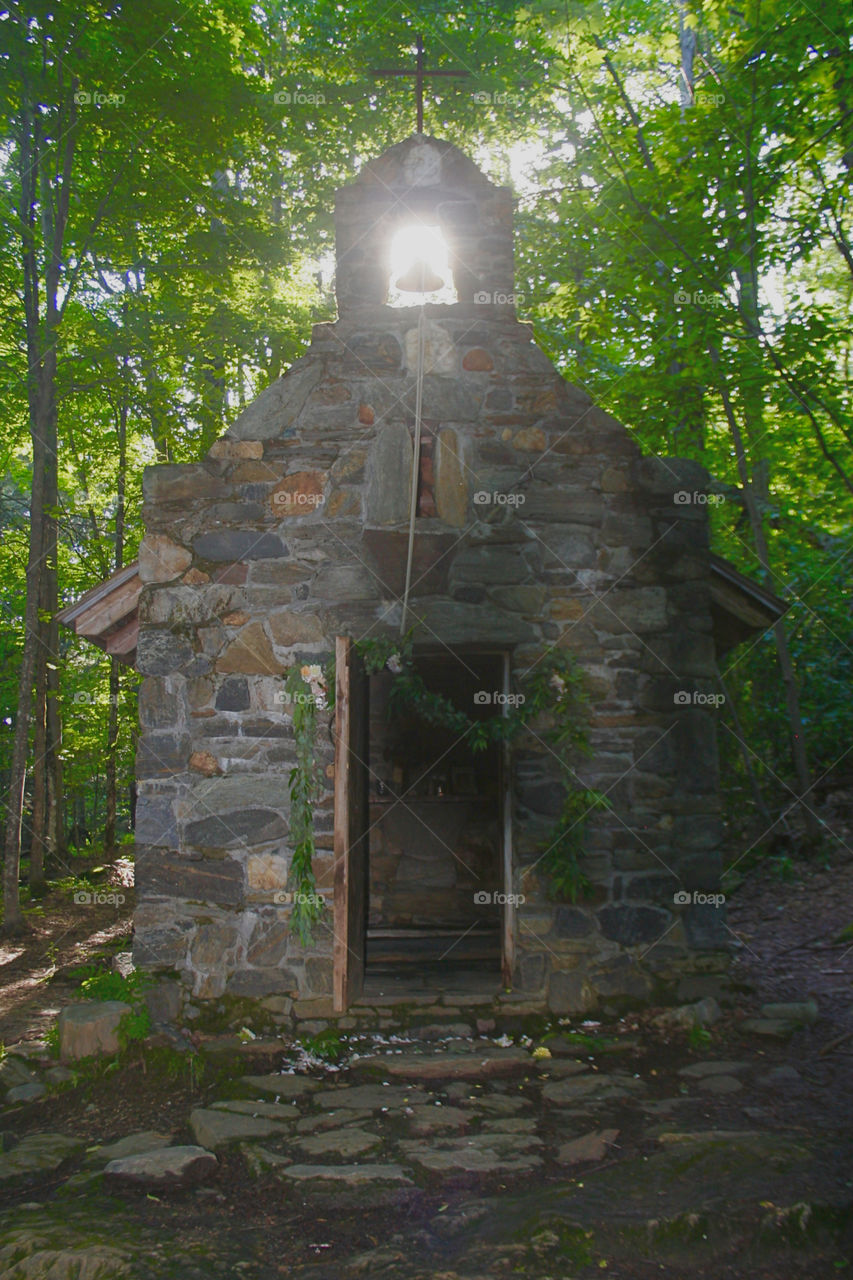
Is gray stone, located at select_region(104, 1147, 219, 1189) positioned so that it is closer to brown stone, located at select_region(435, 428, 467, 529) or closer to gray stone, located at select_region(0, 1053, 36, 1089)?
gray stone, located at select_region(0, 1053, 36, 1089)

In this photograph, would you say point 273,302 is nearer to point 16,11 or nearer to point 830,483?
point 16,11

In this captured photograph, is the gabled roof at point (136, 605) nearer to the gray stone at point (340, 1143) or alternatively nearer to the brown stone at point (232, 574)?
the brown stone at point (232, 574)

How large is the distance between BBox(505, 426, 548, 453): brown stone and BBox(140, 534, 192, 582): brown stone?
2036 mm

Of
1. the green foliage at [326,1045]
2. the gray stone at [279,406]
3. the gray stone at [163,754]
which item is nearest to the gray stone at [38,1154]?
the green foliage at [326,1045]

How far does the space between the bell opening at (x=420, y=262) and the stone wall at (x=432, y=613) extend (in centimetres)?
17

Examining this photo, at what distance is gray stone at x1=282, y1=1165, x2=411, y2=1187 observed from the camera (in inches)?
137

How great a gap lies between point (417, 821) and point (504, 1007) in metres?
4.15

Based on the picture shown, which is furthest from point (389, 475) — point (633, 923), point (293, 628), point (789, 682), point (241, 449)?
point (789, 682)

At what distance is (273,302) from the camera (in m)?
10.4

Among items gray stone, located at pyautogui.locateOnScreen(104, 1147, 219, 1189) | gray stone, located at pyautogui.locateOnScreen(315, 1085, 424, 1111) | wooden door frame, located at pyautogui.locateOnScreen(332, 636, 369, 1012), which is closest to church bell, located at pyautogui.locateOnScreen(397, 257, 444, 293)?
wooden door frame, located at pyautogui.locateOnScreen(332, 636, 369, 1012)

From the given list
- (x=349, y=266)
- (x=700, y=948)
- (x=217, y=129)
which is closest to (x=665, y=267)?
(x=349, y=266)

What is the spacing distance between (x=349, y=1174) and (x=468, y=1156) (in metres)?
0.49

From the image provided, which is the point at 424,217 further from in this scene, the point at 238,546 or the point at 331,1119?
the point at 331,1119

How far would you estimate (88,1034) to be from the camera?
4.71 metres
